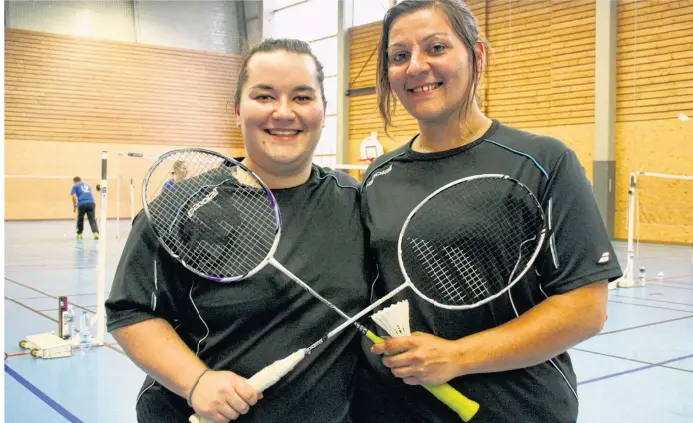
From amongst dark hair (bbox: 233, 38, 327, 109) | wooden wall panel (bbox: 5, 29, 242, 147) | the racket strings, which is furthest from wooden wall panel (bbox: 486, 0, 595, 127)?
the racket strings

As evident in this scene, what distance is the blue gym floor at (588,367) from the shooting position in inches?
148

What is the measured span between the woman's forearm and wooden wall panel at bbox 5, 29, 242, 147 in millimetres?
16891

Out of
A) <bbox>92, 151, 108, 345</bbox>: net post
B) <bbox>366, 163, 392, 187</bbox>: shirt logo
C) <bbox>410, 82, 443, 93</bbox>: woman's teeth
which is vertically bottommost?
<bbox>92, 151, 108, 345</bbox>: net post

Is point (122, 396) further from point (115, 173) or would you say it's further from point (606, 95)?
point (115, 173)

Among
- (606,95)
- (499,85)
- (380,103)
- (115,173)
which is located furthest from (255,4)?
(380,103)

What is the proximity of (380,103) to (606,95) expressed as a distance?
40.9 ft

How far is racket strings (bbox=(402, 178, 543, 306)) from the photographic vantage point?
1.63 m

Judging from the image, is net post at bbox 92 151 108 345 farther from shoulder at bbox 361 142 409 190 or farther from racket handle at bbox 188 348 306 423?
racket handle at bbox 188 348 306 423

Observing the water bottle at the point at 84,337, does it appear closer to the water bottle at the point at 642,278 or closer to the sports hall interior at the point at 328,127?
the sports hall interior at the point at 328,127

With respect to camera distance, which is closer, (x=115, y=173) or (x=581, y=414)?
(x=581, y=414)

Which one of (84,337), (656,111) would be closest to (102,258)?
(84,337)

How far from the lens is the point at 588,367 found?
15.1ft

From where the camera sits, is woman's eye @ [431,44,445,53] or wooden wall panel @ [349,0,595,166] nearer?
woman's eye @ [431,44,445,53]

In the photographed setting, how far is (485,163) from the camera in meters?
1.68
